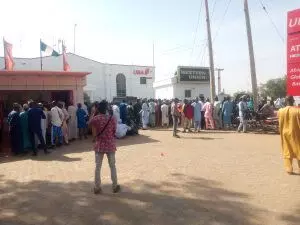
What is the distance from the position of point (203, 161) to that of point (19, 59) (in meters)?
30.5

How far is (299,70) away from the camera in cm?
662

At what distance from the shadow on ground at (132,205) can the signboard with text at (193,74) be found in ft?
86.6

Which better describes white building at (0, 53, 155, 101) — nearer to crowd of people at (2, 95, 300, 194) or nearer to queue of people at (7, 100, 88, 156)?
crowd of people at (2, 95, 300, 194)

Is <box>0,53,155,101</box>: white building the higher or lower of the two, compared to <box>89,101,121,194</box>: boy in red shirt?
higher

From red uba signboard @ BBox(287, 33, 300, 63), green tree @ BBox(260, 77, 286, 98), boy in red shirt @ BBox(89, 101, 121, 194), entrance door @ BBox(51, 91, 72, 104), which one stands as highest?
green tree @ BBox(260, 77, 286, 98)

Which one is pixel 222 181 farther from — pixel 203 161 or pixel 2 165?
pixel 2 165

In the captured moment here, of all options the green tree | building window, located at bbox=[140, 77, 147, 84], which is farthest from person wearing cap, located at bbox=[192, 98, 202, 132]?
the green tree

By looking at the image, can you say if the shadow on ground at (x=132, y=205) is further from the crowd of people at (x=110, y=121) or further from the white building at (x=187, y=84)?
the white building at (x=187, y=84)

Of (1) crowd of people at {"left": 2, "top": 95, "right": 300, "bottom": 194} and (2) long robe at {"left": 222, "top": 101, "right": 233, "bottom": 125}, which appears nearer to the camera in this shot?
(1) crowd of people at {"left": 2, "top": 95, "right": 300, "bottom": 194}

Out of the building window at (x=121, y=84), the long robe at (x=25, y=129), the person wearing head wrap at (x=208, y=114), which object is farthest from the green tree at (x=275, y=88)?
the long robe at (x=25, y=129)

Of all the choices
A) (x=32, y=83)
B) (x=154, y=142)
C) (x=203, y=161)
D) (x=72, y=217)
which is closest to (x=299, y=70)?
(x=203, y=161)

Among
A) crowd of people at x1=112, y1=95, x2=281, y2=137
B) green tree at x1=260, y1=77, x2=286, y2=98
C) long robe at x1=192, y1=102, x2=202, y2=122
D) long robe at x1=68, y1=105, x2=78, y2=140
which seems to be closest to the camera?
long robe at x1=68, y1=105, x2=78, y2=140

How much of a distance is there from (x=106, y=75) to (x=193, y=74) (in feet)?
33.9

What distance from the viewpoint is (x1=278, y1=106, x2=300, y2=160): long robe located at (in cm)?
740
